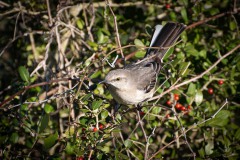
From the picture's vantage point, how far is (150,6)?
4820mm

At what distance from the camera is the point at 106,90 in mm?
3936

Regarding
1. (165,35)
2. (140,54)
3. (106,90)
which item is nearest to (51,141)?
(106,90)

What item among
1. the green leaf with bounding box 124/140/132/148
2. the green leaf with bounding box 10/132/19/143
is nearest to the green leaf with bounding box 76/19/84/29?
the green leaf with bounding box 10/132/19/143

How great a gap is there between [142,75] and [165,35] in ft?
2.33

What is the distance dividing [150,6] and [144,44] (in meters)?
1.09

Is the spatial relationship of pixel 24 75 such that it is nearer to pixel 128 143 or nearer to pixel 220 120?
pixel 128 143

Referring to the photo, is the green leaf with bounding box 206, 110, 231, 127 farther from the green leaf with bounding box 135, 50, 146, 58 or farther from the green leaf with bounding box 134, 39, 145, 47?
the green leaf with bounding box 134, 39, 145, 47

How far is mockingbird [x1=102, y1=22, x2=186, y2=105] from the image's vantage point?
3.72 m

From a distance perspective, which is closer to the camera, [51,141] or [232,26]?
[51,141]

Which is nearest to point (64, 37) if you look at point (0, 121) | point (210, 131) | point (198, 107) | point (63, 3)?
point (63, 3)

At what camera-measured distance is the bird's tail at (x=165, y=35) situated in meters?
4.08

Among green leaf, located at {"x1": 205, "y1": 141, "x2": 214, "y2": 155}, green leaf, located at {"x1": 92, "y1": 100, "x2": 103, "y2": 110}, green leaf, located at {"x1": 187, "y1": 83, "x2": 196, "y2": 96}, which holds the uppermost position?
green leaf, located at {"x1": 92, "y1": 100, "x2": 103, "y2": 110}

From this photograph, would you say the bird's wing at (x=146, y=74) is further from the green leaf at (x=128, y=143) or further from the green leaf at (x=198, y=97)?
the green leaf at (x=128, y=143)

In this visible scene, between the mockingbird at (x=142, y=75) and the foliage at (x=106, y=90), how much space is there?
133mm
